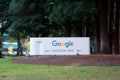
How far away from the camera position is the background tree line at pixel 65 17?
3216 cm

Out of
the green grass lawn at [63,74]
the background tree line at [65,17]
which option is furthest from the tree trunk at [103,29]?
the green grass lawn at [63,74]

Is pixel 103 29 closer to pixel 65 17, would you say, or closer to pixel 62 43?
pixel 65 17

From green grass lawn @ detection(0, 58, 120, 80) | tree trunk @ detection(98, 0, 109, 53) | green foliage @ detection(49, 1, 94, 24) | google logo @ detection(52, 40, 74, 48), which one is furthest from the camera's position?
tree trunk @ detection(98, 0, 109, 53)

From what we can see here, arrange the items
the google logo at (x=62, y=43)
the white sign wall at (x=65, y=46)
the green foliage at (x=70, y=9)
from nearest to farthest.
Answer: the green foliage at (x=70, y=9)
the white sign wall at (x=65, y=46)
the google logo at (x=62, y=43)

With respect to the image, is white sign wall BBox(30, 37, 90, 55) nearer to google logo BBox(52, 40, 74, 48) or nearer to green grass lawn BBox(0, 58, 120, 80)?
google logo BBox(52, 40, 74, 48)

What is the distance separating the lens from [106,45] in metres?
32.6

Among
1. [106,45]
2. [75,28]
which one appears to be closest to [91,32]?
[75,28]

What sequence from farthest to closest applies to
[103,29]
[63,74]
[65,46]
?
[103,29], [65,46], [63,74]

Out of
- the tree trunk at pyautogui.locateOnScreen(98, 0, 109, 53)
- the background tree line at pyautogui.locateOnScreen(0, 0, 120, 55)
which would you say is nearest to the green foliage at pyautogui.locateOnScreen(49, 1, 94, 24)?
the background tree line at pyautogui.locateOnScreen(0, 0, 120, 55)

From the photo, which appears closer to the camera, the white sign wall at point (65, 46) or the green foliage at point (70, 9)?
the green foliage at point (70, 9)

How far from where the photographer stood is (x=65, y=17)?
32.8 m

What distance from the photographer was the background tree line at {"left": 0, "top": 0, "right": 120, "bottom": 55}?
105 ft

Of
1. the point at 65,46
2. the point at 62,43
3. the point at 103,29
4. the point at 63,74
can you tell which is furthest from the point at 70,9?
the point at 63,74

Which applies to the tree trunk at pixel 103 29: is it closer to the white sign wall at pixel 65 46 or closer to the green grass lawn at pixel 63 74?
the white sign wall at pixel 65 46
